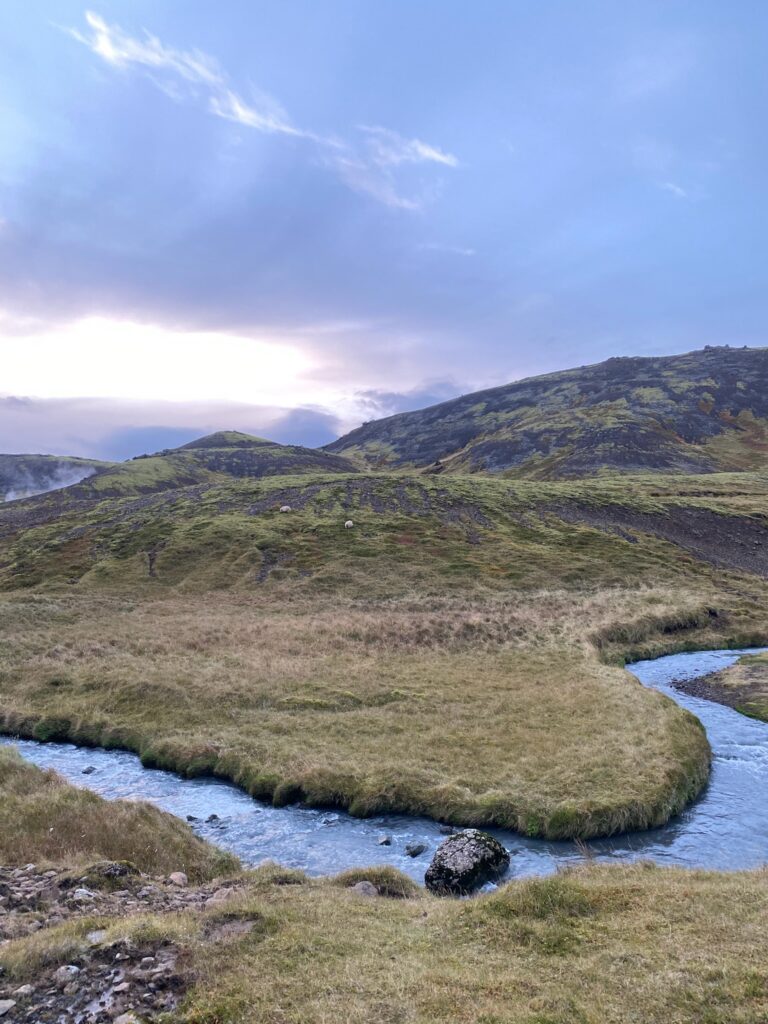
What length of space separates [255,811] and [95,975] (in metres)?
15.1

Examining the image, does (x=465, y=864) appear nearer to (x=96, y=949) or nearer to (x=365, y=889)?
(x=365, y=889)

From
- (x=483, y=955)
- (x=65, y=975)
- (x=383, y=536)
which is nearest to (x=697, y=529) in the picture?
(x=383, y=536)

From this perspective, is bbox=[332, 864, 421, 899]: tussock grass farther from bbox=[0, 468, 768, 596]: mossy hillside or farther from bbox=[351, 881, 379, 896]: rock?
bbox=[0, 468, 768, 596]: mossy hillside

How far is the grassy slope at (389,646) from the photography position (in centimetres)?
2814

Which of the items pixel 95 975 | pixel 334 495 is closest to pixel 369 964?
pixel 95 975

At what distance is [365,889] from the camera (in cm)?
1817

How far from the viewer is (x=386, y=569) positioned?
266ft

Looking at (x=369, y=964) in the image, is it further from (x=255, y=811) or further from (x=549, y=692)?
(x=549, y=692)

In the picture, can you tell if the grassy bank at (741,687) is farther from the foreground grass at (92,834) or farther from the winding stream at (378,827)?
the foreground grass at (92,834)

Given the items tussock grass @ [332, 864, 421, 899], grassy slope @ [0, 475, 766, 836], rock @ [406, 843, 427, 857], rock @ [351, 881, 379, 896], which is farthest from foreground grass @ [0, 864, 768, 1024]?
grassy slope @ [0, 475, 766, 836]

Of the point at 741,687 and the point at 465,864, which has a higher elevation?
the point at 465,864

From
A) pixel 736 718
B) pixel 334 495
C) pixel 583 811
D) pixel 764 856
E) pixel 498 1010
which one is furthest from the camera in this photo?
pixel 334 495

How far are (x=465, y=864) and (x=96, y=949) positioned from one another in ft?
38.3

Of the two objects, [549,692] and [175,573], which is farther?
[175,573]
